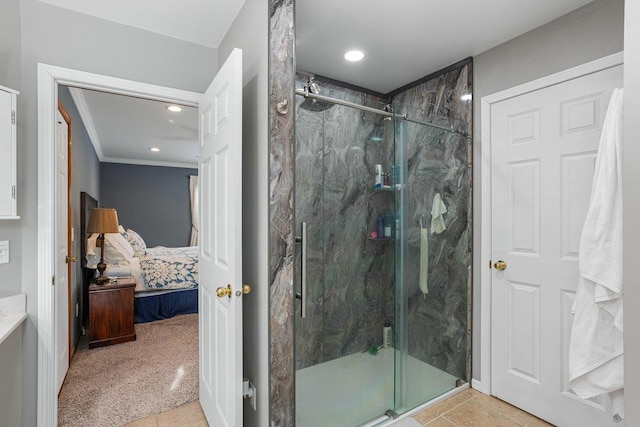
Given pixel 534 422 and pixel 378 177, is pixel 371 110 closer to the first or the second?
pixel 378 177

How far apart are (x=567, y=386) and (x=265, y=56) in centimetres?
253

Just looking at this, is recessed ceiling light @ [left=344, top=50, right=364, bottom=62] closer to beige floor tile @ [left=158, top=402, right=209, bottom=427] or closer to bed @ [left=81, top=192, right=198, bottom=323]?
beige floor tile @ [left=158, top=402, right=209, bottom=427]

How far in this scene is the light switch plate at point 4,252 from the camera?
1.65 meters

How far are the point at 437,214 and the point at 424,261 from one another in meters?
0.36

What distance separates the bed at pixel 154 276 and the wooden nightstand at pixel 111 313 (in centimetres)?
45

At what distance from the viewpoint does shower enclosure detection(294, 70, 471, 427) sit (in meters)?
2.24

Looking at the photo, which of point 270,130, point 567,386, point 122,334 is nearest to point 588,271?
point 567,386

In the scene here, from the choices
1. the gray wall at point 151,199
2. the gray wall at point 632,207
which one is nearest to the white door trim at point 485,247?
the gray wall at point 632,207

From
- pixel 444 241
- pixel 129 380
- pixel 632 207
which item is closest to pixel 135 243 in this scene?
pixel 129 380

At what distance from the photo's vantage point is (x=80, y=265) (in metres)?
3.54

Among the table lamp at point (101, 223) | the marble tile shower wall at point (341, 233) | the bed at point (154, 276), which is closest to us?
the marble tile shower wall at point (341, 233)

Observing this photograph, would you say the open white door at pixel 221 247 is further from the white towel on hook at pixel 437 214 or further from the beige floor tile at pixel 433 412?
the white towel on hook at pixel 437 214

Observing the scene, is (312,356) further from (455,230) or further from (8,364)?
(8,364)

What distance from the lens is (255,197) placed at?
1699 mm
